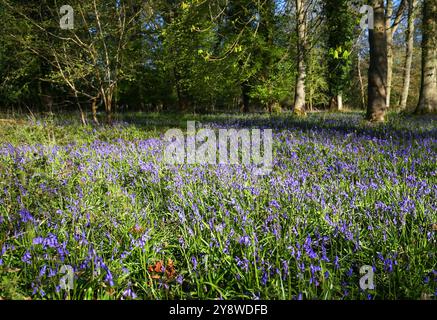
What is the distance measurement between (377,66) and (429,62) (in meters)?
6.33

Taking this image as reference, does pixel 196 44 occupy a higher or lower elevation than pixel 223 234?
higher

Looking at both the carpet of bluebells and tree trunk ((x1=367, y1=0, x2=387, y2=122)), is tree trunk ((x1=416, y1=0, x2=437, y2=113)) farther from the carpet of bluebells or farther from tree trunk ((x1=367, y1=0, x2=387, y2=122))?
the carpet of bluebells

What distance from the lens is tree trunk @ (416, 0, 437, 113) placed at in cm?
1228

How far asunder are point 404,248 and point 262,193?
1.61m

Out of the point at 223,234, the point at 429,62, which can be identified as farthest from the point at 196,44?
the point at 223,234

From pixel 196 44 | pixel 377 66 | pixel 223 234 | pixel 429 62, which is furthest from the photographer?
pixel 196 44

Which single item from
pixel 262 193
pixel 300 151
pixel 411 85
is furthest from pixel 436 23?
pixel 411 85

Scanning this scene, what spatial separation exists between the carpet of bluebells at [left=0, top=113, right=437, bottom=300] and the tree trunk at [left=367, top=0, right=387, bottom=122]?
502 cm

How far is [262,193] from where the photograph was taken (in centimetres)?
401

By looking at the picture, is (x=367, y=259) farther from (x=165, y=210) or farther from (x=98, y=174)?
(x=98, y=174)

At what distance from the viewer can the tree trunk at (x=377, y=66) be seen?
9484 millimetres

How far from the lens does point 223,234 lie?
9.98 ft

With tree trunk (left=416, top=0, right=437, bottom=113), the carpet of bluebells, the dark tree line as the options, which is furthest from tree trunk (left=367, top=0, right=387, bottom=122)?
the carpet of bluebells

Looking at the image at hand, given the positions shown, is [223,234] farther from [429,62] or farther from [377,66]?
[429,62]
